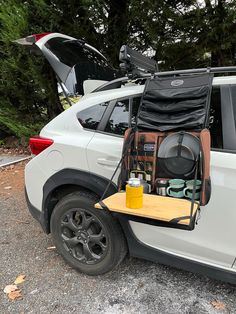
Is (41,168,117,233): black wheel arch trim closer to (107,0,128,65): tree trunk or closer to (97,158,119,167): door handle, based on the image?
(97,158,119,167): door handle

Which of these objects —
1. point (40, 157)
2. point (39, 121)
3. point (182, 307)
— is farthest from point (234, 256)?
point (39, 121)

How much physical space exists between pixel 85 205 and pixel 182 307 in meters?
1.07

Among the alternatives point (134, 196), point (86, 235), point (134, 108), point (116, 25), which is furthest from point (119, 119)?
point (116, 25)

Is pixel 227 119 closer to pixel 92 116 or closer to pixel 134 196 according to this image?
pixel 134 196

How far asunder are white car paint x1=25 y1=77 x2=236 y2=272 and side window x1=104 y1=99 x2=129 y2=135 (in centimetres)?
6

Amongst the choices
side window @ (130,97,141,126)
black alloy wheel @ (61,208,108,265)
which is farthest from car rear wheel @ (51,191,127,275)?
side window @ (130,97,141,126)

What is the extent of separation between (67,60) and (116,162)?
5.46 feet

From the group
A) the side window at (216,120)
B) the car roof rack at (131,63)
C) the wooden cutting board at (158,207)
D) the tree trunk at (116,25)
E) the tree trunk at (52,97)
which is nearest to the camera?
the wooden cutting board at (158,207)

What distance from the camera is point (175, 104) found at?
2324 millimetres

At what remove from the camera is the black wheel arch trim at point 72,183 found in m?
2.59

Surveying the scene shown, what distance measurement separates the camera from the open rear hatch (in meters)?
3.47

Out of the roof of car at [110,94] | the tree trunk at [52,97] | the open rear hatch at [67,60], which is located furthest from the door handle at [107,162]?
the tree trunk at [52,97]

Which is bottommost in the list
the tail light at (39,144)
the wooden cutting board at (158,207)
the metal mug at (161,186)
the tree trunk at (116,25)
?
the wooden cutting board at (158,207)

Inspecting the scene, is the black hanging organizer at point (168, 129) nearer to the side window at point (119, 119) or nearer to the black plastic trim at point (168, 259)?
the side window at point (119, 119)
